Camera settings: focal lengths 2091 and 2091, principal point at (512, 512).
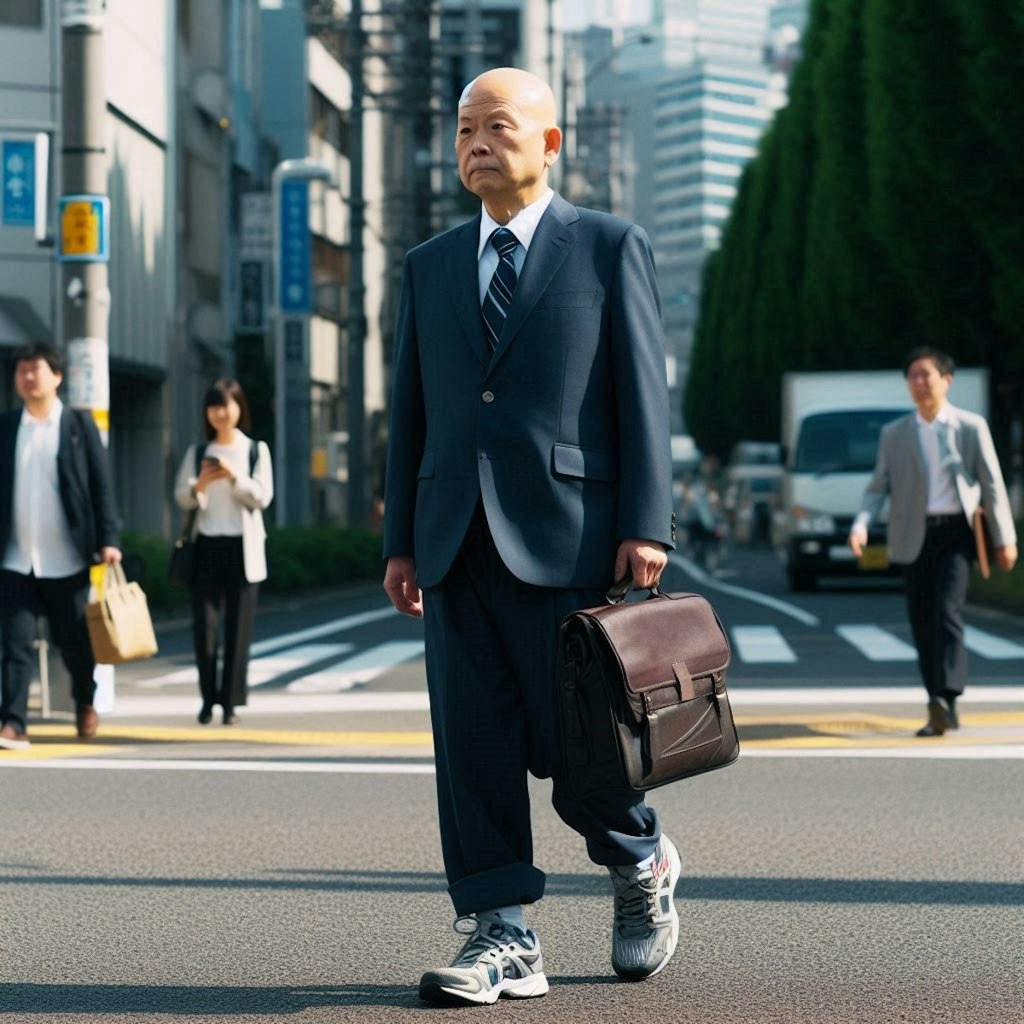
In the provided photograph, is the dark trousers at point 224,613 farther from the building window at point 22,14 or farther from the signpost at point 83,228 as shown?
the building window at point 22,14

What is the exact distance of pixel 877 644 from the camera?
50.2 feet

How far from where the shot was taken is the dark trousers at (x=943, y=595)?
885 cm

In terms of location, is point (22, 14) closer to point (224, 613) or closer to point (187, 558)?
point (187, 558)

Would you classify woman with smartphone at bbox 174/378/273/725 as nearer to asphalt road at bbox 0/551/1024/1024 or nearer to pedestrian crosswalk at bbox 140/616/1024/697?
asphalt road at bbox 0/551/1024/1024

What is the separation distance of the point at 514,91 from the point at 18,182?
16.3m

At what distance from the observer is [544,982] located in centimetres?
436

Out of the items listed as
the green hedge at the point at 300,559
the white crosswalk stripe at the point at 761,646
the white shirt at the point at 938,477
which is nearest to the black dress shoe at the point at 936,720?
the white shirt at the point at 938,477

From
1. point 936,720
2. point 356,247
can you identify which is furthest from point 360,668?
point 356,247

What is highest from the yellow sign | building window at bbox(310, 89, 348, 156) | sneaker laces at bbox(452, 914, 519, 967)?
building window at bbox(310, 89, 348, 156)

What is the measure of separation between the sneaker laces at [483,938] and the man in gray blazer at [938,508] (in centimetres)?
482

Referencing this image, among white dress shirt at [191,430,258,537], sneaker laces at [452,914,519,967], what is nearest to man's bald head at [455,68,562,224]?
sneaker laces at [452,914,519,967]

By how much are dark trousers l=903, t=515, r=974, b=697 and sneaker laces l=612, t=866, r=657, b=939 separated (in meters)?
4.64

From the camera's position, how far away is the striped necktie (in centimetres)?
433

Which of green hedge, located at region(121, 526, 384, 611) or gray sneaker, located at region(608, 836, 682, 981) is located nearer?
gray sneaker, located at region(608, 836, 682, 981)
